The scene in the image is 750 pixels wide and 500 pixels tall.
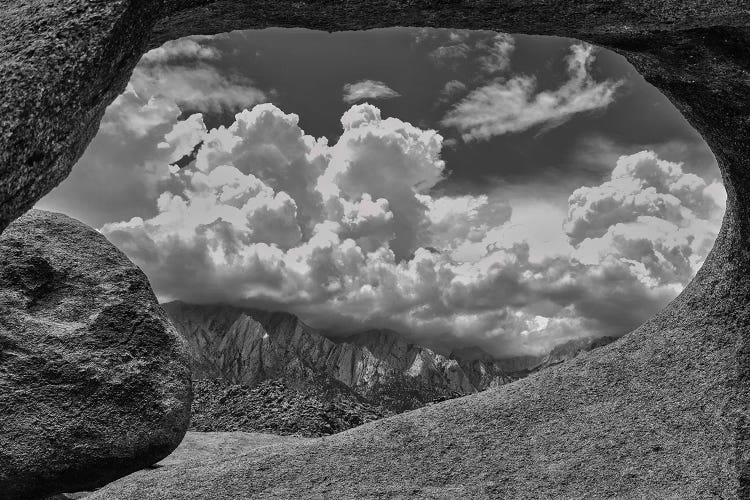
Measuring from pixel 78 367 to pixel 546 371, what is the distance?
399 inches

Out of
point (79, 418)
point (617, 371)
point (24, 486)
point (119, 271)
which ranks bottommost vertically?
point (24, 486)

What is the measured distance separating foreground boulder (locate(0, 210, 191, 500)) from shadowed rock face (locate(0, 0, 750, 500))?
4.10 feet

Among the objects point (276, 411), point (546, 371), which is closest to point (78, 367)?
point (546, 371)

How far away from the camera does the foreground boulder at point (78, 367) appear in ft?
41.9

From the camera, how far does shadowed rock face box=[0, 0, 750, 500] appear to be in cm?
670

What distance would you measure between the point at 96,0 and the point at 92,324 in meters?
8.35

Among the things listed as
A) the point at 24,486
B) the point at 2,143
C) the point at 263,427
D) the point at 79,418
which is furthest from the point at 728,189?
the point at 263,427

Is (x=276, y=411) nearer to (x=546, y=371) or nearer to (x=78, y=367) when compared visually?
(x=546, y=371)

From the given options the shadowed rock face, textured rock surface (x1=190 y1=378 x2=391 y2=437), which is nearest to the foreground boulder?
the shadowed rock face

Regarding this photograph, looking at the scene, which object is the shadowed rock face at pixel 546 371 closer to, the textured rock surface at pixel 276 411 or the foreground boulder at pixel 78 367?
the foreground boulder at pixel 78 367

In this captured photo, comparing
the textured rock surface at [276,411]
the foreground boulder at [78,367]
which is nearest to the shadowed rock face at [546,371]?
the foreground boulder at [78,367]

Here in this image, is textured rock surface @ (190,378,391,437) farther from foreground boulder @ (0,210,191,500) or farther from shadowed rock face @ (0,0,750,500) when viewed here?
foreground boulder @ (0,210,191,500)

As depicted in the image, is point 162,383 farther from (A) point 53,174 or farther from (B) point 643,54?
(B) point 643,54

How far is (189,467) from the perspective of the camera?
14.4 meters
